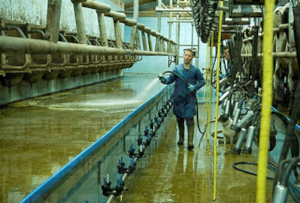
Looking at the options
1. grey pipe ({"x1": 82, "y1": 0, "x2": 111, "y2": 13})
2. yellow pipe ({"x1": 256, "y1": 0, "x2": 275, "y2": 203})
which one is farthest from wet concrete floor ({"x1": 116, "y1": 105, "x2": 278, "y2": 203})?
yellow pipe ({"x1": 256, "y1": 0, "x2": 275, "y2": 203})

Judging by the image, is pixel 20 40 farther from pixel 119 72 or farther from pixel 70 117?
pixel 119 72

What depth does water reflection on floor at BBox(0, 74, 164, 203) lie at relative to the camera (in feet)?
7.59

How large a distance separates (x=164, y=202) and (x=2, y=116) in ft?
6.86

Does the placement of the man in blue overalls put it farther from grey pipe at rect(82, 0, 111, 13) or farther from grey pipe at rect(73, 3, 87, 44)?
grey pipe at rect(73, 3, 87, 44)

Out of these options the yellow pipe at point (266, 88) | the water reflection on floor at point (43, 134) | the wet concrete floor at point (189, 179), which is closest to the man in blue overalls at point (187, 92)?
the wet concrete floor at point (189, 179)

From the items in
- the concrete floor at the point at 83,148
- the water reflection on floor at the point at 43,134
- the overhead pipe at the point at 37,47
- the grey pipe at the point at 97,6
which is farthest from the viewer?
the grey pipe at the point at 97,6

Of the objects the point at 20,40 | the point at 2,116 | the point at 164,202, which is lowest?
the point at 164,202

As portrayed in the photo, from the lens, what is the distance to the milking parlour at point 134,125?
170cm

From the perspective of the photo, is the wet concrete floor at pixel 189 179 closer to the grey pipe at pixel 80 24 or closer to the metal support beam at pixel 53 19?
the grey pipe at pixel 80 24

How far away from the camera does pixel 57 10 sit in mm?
2045

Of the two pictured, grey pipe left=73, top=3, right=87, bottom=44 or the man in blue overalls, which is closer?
grey pipe left=73, top=3, right=87, bottom=44

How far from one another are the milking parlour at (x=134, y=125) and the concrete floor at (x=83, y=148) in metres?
0.01

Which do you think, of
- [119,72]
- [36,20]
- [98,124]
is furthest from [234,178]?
[119,72]

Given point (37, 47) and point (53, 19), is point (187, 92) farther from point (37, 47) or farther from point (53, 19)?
point (37, 47)
